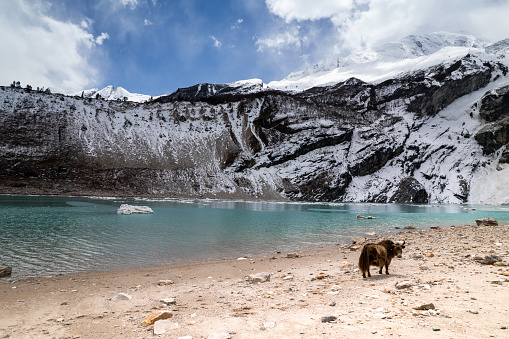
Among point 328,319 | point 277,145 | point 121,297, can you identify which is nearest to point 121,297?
point 121,297

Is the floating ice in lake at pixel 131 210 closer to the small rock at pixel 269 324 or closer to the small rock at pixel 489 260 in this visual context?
the small rock at pixel 269 324

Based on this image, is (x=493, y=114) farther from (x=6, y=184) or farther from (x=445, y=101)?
(x=6, y=184)

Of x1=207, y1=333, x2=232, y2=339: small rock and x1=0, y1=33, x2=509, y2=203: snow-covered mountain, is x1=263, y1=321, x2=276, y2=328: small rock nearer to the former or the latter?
x1=207, y1=333, x2=232, y2=339: small rock

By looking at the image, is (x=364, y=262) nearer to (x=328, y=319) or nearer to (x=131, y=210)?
(x=328, y=319)

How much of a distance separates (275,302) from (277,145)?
124686 mm

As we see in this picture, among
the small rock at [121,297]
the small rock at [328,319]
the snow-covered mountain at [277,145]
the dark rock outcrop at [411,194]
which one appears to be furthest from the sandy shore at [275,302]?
the dark rock outcrop at [411,194]

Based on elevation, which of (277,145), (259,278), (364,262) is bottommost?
(259,278)

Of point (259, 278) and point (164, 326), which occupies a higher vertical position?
point (164, 326)

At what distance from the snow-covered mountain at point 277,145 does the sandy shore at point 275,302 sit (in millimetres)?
90063

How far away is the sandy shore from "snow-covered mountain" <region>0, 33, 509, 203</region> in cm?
9006

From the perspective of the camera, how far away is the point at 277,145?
428 feet

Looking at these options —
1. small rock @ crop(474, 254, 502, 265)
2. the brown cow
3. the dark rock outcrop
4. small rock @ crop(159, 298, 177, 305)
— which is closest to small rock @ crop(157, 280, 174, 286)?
small rock @ crop(159, 298, 177, 305)

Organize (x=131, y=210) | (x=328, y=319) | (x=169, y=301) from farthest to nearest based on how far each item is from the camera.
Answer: (x=131, y=210)
(x=169, y=301)
(x=328, y=319)

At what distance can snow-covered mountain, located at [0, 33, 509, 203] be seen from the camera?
330 ft
